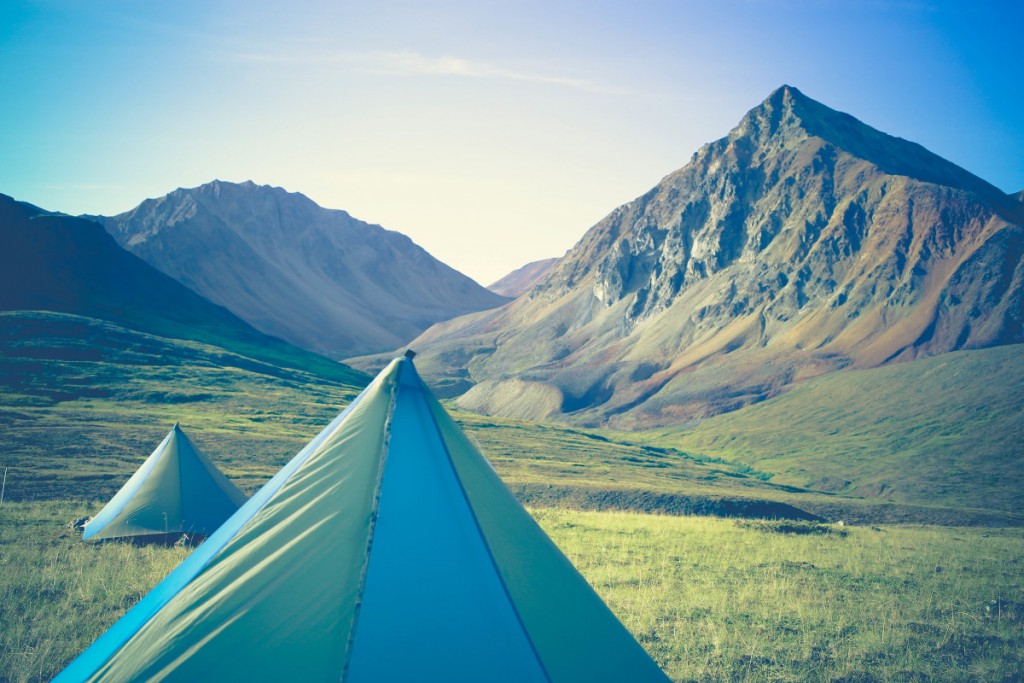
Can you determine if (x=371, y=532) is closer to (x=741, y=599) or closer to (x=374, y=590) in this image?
(x=374, y=590)

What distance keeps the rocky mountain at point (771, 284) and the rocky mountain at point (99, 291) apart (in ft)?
108

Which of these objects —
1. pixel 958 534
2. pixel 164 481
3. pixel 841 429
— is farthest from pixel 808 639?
pixel 841 429

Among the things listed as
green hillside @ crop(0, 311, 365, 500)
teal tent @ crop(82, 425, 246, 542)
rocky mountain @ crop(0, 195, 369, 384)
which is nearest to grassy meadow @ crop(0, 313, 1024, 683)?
green hillside @ crop(0, 311, 365, 500)

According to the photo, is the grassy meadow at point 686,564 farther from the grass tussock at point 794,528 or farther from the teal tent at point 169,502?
the teal tent at point 169,502

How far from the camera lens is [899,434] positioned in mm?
55969

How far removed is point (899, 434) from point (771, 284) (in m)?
49.3

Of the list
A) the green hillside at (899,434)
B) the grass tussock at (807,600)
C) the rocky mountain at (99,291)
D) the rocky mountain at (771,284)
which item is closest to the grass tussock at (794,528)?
the grass tussock at (807,600)

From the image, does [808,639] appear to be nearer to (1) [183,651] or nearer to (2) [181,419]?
(1) [183,651]

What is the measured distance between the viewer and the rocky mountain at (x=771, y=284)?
259 ft

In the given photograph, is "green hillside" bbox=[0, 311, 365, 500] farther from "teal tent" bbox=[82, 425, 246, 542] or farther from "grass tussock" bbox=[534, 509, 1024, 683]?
"grass tussock" bbox=[534, 509, 1024, 683]

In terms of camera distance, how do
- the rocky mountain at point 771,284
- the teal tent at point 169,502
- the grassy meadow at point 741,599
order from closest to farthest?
the grassy meadow at point 741,599 < the teal tent at point 169,502 < the rocky mountain at point 771,284

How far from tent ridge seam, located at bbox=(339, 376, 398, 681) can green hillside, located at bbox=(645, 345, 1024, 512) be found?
128ft

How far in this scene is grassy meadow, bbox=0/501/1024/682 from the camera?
782 centimetres

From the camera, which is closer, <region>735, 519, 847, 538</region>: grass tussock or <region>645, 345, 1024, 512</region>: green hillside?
<region>735, 519, 847, 538</region>: grass tussock
